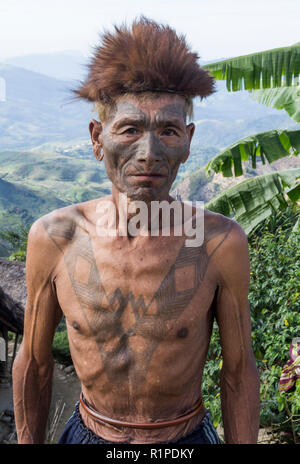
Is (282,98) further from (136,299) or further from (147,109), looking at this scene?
(136,299)

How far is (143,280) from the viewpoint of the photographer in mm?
1553

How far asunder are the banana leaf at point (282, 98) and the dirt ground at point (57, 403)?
17.1 feet

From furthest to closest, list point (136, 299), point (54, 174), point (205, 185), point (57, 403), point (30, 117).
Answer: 1. point (30, 117)
2. point (54, 174)
3. point (205, 185)
4. point (57, 403)
5. point (136, 299)

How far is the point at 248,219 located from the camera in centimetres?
615

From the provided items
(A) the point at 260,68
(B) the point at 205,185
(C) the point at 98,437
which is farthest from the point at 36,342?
(B) the point at 205,185

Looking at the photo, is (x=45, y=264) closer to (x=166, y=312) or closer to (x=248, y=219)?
(x=166, y=312)

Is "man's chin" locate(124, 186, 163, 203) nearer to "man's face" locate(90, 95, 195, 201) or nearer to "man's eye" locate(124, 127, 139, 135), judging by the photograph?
"man's face" locate(90, 95, 195, 201)

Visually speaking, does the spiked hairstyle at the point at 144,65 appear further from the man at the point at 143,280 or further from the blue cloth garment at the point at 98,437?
the blue cloth garment at the point at 98,437

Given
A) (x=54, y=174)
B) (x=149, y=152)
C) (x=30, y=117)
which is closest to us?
(x=149, y=152)

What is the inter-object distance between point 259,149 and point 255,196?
2.37 feet

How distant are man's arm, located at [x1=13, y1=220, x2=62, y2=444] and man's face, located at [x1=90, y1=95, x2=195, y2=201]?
39cm

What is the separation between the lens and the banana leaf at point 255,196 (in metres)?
5.85

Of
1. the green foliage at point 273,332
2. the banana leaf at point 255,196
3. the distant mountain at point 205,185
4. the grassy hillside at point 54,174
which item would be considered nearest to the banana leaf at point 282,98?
the banana leaf at point 255,196

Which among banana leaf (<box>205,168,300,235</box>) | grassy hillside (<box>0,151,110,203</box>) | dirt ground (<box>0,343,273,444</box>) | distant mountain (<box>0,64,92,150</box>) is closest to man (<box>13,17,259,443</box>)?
banana leaf (<box>205,168,300,235</box>)
